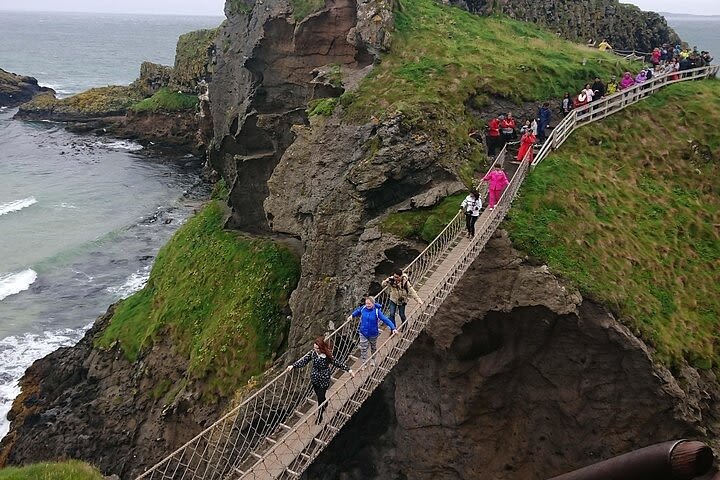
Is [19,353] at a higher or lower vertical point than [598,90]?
lower

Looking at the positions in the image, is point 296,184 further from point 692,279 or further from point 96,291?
point 96,291

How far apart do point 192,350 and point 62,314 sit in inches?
624

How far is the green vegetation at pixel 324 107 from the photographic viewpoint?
24.2 metres

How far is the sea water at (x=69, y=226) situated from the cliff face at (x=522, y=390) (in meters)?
20.4

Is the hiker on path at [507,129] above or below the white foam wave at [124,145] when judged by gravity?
above

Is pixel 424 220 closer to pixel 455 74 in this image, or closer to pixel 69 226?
pixel 455 74

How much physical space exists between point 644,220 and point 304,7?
18228 mm

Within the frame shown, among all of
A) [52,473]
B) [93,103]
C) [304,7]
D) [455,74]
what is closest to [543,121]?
[455,74]

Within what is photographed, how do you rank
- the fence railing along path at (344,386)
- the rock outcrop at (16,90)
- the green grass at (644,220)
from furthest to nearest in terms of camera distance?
the rock outcrop at (16,90) → the green grass at (644,220) → the fence railing along path at (344,386)

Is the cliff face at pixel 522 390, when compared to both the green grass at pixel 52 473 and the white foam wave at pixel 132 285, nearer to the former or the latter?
the green grass at pixel 52 473

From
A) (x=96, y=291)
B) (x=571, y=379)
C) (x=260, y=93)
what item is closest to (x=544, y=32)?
(x=260, y=93)

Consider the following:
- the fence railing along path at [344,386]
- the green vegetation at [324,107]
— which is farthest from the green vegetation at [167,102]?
the fence railing along path at [344,386]

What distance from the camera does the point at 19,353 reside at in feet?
107

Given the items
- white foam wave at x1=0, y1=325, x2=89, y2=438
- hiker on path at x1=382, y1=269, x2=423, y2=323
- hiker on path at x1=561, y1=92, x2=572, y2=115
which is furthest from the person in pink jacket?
white foam wave at x1=0, y1=325, x2=89, y2=438
